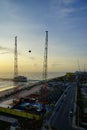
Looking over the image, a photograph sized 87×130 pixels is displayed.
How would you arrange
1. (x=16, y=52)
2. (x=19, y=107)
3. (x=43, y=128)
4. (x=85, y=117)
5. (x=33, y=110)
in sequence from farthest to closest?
(x=16, y=52) → (x=19, y=107) → (x=33, y=110) → (x=85, y=117) → (x=43, y=128)

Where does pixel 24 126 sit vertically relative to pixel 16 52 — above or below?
below

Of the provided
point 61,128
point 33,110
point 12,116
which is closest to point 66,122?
point 61,128

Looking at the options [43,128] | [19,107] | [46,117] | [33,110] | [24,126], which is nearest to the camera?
[43,128]

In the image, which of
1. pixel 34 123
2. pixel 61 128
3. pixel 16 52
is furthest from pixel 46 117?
pixel 16 52

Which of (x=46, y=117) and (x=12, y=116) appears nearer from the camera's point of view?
(x=46, y=117)

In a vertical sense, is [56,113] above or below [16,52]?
below

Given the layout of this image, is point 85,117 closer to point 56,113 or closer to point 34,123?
point 56,113

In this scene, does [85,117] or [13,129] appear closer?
[13,129]

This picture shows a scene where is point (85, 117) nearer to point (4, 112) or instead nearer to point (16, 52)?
point (4, 112)

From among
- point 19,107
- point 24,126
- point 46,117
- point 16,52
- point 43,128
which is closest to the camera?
point 43,128
